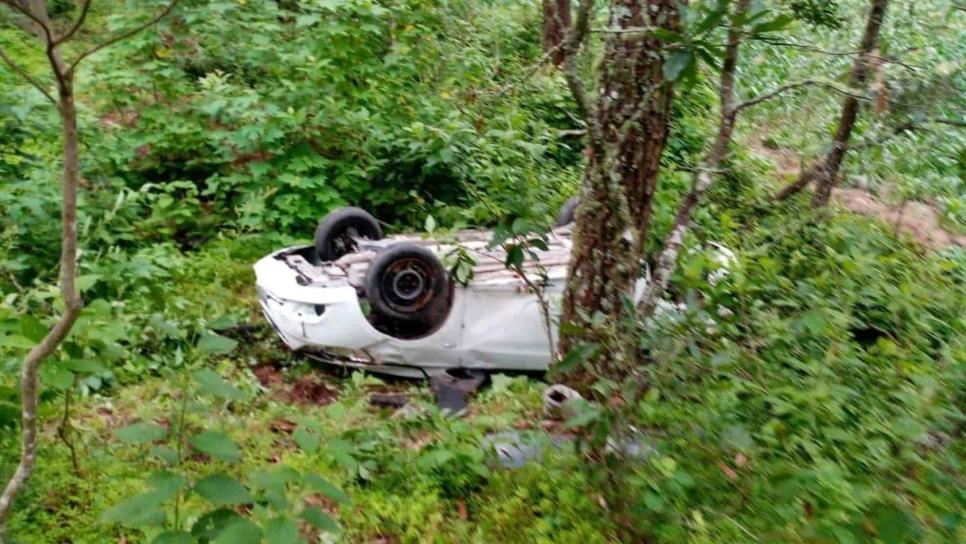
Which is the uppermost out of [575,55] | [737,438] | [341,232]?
[575,55]

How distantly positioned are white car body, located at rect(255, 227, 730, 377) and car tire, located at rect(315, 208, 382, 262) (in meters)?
0.61

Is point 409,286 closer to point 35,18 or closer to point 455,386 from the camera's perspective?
point 455,386

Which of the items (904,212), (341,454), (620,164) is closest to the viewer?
(341,454)

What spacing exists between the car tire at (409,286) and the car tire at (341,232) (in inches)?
45.0

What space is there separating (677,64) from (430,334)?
353 centimetres

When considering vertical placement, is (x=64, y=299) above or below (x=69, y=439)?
above

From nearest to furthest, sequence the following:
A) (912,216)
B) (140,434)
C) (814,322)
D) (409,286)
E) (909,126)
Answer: (140,434) → (814,322) → (909,126) → (409,286) → (912,216)

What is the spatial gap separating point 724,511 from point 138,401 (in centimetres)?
377

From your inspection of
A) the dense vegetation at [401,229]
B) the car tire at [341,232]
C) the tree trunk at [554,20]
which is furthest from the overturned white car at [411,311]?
the tree trunk at [554,20]

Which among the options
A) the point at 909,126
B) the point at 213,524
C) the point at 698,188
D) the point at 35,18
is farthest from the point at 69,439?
the point at 909,126

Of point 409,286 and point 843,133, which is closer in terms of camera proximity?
point 409,286

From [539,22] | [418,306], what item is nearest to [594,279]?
[418,306]

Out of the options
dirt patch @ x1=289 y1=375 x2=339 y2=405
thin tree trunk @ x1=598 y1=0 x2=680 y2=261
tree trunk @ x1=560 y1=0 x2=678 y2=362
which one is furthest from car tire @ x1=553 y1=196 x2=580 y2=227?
thin tree trunk @ x1=598 y1=0 x2=680 y2=261

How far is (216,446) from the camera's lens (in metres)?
2.66
